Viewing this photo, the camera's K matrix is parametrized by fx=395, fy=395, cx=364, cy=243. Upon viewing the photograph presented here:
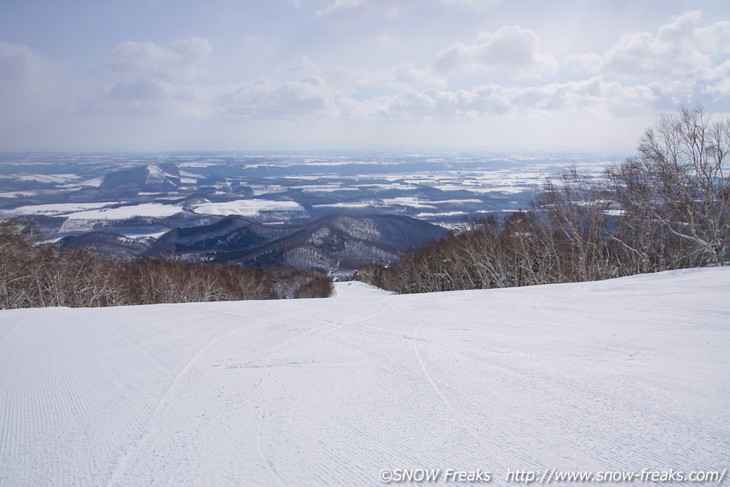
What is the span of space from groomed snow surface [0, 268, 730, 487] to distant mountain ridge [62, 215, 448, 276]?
7678cm

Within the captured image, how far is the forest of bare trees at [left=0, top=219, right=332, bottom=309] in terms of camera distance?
25.0 metres

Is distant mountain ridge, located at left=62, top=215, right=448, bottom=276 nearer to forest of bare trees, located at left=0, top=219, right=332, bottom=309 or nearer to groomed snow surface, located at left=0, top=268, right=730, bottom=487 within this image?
forest of bare trees, located at left=0, top=219, right=332, bottom=309

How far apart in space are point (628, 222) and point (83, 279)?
116 feet

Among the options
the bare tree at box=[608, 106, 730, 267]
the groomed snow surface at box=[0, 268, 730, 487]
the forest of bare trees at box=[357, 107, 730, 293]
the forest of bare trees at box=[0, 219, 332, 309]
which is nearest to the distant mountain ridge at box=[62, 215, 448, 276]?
the forest of bare trees at box=[0, 219, 332, 309]

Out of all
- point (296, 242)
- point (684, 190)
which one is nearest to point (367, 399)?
point (684, 190)

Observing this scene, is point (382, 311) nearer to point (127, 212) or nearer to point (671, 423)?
point (671, 423)

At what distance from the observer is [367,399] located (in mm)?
4207

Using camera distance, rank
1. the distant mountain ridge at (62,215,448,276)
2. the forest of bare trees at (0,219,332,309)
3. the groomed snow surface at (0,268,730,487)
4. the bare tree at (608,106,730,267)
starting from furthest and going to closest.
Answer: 1. the distant mountain ridge at (62,215,448,276)
2. the forest of bare trees at (0,219,332,309)
3. the bare tree at (608,106,730,267)
4. the groomed snow surface at (0,268,730,487)

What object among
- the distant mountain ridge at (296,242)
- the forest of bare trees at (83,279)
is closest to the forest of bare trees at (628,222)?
the forest of bare trees at (83,279)

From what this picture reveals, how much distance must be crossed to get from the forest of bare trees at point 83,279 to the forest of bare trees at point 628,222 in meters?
23.2

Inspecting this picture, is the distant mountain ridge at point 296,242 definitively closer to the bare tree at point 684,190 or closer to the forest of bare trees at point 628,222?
the forest of bare trees at point 628,222

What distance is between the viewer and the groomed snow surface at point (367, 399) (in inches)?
120

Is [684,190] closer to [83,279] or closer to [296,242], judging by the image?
[83,279]

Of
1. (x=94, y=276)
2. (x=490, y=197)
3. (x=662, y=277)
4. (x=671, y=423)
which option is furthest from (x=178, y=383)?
(x=490, y=197)
